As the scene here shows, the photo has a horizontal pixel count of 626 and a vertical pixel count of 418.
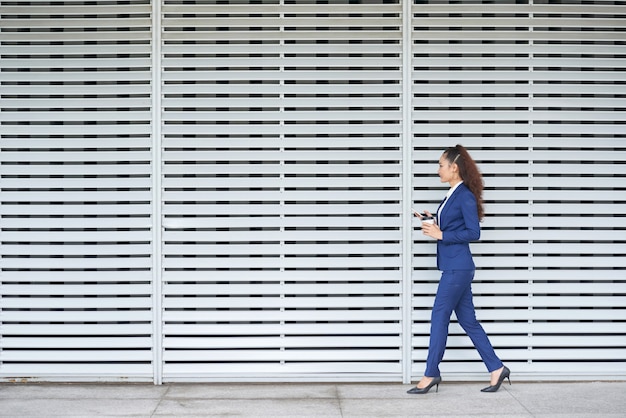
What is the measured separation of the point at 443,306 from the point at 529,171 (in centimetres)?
148

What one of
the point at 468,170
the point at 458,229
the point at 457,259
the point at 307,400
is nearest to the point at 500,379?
the point at 457,259

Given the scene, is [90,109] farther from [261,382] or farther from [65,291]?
[261,382]

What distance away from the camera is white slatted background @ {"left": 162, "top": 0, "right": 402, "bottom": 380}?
7215 millimetres

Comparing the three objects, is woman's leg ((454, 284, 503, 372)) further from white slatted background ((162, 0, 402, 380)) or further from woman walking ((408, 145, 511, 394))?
white slatted background ((162, 0, 402, 380))

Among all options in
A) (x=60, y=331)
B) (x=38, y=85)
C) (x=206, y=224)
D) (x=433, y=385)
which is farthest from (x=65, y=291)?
(x=433, y=385)

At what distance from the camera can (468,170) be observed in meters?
6.73

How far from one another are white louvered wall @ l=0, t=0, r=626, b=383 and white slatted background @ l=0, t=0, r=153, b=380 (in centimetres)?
2

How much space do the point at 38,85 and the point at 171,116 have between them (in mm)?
1196

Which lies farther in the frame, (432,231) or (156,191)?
(156,191)

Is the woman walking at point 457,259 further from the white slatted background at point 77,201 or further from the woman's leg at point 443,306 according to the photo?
the white slatted background at point 77,201

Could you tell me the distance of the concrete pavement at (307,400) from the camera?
628 cm

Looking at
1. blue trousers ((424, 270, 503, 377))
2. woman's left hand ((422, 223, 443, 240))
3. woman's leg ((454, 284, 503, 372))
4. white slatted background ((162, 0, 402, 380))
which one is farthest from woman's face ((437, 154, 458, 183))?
woman's leg ((454, 284, 503, 372))

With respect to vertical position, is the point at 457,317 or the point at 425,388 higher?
the point at 457,317

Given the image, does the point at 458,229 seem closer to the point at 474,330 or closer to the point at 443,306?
the point at 443,306
